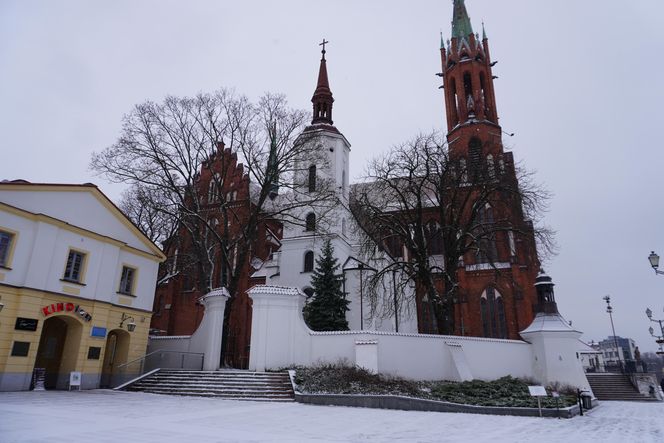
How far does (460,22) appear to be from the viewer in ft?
142

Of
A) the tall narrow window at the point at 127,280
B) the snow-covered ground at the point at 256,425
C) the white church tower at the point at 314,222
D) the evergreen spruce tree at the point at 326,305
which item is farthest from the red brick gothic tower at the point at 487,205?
the tall narrow window at the point at 127,280

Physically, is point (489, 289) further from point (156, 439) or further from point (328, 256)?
point (156, 439)

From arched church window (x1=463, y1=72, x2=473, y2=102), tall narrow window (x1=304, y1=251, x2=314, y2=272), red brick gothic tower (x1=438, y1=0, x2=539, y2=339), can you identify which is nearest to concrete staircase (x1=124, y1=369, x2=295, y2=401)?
red brick gothic tower (x1=438, y1=0, x2=539, y2=339)

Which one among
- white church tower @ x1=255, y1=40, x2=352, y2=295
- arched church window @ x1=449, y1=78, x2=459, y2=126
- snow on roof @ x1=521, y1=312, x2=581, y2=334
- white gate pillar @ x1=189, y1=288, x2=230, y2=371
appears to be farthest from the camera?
arched church window @ x1=449, y1=78, x2=459, y2=126

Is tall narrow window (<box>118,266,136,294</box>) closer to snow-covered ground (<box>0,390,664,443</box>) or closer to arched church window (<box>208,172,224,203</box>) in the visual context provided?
arched church window (<box>208,172,224,203</box>)

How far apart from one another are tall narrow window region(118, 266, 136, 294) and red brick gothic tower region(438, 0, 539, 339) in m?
16.6

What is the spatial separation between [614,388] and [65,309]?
103ft

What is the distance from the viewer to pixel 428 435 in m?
8.32

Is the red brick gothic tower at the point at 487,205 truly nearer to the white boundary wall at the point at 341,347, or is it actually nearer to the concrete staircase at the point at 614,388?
the white boundary wall at the point at 341,347

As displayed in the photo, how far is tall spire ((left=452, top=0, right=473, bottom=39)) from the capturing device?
42.5 m

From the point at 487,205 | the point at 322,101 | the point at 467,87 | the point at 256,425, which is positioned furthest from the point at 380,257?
the point at 256,425

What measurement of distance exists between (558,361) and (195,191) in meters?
20.4

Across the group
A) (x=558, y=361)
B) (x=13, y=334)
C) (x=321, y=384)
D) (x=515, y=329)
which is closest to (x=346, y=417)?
(x=321, y=384)

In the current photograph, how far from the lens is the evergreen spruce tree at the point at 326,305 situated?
998 inches
